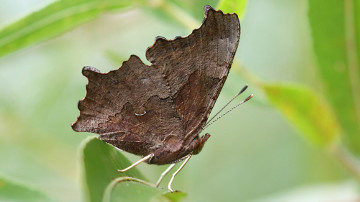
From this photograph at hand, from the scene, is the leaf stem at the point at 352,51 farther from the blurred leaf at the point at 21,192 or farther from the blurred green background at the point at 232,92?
the blurred leaf at the point at 21,192

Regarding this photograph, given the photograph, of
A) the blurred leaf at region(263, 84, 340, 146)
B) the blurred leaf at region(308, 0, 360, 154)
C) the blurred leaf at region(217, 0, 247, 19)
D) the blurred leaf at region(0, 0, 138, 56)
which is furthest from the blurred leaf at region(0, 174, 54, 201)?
the blurred leaf at region(308, 0, 360, 154)

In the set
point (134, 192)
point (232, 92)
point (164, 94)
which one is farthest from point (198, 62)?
point (134, 192)

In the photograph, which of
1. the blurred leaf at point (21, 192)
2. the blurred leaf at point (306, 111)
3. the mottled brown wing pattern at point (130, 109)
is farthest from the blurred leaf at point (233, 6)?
the blurred leaf at point (21, 192)

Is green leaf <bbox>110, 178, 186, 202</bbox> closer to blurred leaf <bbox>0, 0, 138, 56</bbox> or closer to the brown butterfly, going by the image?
the brown butterfly

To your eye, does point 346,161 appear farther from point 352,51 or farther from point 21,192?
point 21,192

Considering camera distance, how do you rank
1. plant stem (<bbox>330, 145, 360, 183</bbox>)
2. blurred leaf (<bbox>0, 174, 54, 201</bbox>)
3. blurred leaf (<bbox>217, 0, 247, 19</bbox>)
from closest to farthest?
blurred leaf (<bbox>0, 174, 54, 201</bbox>) → blurred leaf (<bbox>217, 0, 247, 19</bbox>) → plant stem (<bbox>330, 145, 360, 183</bbox>)

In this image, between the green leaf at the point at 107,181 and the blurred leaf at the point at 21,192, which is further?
the blurred leaf at the point at 21,192
